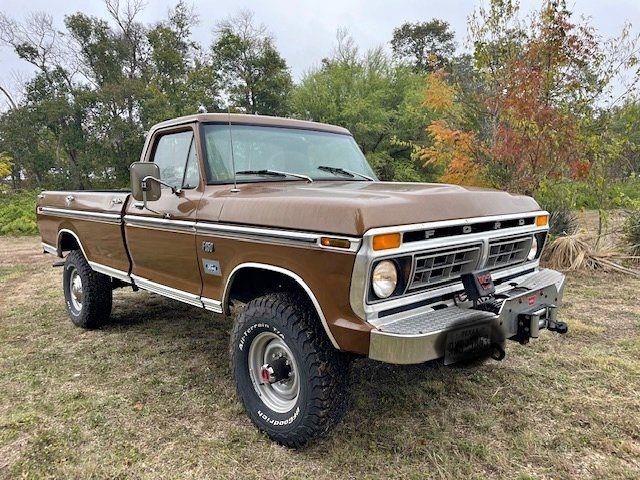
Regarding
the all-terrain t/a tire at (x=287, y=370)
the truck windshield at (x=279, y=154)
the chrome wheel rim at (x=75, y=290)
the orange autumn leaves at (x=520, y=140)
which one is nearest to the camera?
the all-terrain t/a tire at (x=287, y=370)

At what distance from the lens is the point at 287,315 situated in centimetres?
265

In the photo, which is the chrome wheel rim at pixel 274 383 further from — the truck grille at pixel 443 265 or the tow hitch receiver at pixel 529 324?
the tow hitch receiver at pixel 529 324

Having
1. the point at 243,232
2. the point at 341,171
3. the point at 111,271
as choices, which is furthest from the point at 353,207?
the point at 111,271

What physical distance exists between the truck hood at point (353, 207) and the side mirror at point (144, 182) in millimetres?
699

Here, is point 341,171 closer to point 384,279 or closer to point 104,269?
point 384,279

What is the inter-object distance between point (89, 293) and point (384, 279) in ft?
11.8

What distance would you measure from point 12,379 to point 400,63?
18.1 m

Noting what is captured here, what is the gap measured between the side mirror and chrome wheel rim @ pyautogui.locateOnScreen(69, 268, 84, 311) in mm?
2130

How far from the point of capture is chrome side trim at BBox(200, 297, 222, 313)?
10.4 ft

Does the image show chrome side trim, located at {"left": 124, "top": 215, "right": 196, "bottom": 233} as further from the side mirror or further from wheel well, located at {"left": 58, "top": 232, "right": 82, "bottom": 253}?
wheel well, located at {"left": 58, "top": 232, "right": 82, "bottom": 253}

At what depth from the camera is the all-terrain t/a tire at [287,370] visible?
2.54 m

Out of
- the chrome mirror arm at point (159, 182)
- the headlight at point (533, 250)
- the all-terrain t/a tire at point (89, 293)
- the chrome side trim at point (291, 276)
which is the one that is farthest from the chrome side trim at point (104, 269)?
the headlight at point (533, 250)

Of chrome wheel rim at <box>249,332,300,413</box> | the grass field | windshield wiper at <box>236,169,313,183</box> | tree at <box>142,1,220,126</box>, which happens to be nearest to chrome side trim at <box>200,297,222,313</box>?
chrome wheel rim at <box>249,332,300,413</box>

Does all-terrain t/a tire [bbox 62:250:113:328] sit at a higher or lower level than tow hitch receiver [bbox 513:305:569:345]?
lower
